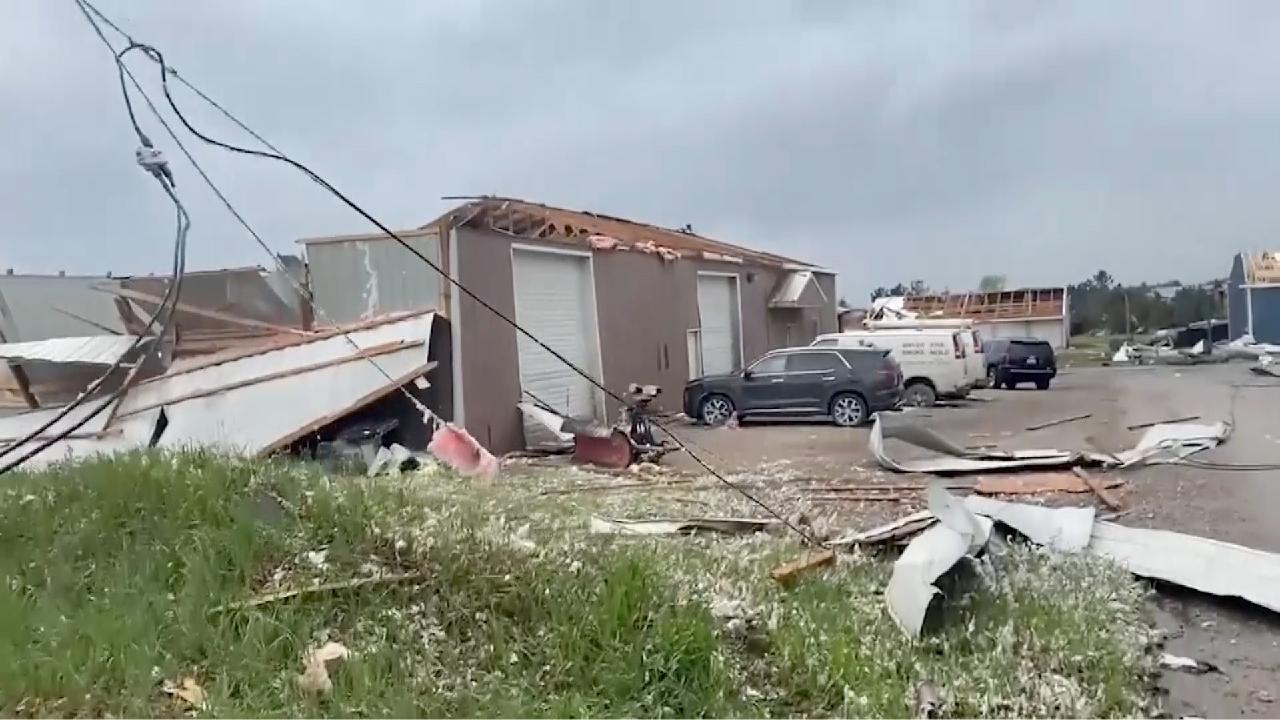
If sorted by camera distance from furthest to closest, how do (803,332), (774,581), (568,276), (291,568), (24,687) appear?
(803,332) → (568,276) → (774,581) → (291,568) → (24,687)

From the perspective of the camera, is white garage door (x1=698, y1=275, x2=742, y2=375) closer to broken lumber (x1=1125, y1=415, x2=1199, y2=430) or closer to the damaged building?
the damaged building

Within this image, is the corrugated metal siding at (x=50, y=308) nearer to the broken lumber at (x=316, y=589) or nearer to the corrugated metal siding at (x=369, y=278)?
the corrugated metal siding at (x=369, y=278)

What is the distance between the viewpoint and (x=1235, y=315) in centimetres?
4769

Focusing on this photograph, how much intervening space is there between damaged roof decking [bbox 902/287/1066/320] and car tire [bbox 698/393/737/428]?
30441 mm

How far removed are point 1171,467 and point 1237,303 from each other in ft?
134

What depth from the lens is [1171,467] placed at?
40.4ft

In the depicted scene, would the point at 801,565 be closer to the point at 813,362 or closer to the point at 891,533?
the point at 891,533

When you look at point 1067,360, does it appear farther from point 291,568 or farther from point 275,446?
point 291,568

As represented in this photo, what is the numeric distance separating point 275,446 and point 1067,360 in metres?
38.9

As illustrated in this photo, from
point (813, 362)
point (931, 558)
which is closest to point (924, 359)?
point (813, 362)

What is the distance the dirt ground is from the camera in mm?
5582

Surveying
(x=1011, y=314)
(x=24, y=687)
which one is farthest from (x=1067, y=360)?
(x=24, y=687)

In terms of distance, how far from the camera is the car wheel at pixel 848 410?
19.5 meters

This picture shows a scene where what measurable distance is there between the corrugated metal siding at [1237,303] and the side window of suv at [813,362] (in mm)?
33033
